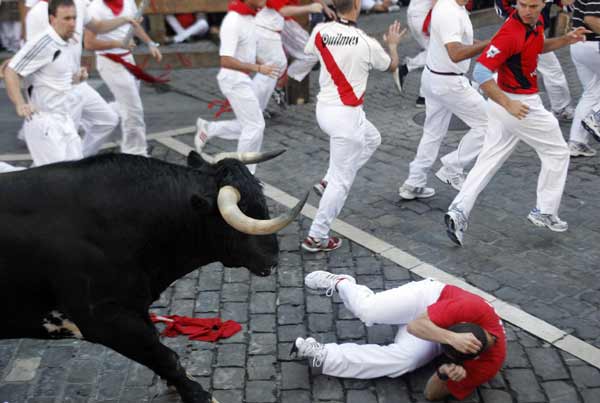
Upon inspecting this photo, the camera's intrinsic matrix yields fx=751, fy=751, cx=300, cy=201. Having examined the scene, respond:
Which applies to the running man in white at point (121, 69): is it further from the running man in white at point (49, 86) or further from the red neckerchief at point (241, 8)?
the red neckerchief at point (241, 8)

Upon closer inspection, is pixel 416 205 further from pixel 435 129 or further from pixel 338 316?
pixel 338 316

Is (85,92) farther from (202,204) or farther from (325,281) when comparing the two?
(202,204)

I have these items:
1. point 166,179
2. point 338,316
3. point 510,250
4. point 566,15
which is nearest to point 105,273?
point 166,179

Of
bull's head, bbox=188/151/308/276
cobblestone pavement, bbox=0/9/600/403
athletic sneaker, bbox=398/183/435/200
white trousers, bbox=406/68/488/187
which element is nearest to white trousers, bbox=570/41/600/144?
cobblestone pavement, bbox=0/9/600/403

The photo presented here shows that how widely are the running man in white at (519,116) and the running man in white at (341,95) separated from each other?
0.95 metres

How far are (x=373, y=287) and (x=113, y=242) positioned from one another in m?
2.59

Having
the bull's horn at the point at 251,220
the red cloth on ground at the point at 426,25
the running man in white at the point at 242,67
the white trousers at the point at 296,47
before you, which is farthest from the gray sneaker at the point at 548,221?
the white trousers at the point at 296,47

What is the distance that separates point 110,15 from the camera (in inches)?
349

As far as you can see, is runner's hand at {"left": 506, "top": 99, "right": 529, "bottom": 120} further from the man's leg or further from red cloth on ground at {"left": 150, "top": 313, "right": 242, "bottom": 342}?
the man's leg

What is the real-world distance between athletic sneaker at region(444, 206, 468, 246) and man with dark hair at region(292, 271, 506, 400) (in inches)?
58.3

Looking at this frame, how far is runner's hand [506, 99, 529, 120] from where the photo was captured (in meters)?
6.27

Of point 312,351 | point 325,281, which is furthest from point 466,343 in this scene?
point 325,281

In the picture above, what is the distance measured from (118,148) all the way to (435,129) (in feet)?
13.5

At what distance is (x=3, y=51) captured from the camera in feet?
44.4
